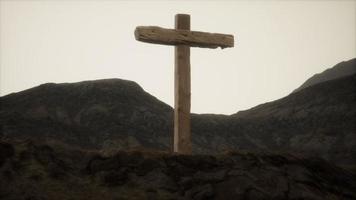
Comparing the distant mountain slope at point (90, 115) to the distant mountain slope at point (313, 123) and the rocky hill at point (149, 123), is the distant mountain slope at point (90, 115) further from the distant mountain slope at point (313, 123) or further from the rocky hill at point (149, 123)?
the distant mountain slope at point (313, 123)

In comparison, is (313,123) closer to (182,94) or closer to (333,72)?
(182,94)

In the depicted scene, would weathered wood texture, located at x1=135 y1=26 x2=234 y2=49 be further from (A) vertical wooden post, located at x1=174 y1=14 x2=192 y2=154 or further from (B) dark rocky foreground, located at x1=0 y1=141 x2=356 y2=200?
(B) dark rocky foreground, located at x1=0 y1=141 x2=356 y2=200

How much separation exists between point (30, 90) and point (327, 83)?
1775cm

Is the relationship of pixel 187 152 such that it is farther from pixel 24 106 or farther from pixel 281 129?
pixel 281 129

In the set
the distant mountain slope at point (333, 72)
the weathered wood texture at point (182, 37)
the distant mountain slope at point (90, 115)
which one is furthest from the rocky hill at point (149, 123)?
the distant mountain slope at point (333, 72)

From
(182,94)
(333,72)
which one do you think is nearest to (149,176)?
(182,94)

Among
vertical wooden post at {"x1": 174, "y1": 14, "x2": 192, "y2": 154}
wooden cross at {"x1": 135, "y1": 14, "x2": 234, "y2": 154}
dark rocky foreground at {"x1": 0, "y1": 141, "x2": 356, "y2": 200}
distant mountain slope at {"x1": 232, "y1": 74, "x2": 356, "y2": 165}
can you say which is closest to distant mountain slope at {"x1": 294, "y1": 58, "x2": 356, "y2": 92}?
distant mountain slope at {"x1": 232, "y1": 74, "x2": 356, "y2": 165}

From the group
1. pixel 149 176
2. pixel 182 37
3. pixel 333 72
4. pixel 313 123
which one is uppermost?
pixel 182 37

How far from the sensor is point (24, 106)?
2302 cm

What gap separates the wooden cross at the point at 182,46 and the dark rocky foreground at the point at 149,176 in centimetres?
64

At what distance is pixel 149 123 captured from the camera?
2305cm

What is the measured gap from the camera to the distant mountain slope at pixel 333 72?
50.9 m

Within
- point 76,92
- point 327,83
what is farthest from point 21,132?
point 327,83

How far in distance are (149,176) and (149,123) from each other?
14996 millimetres
